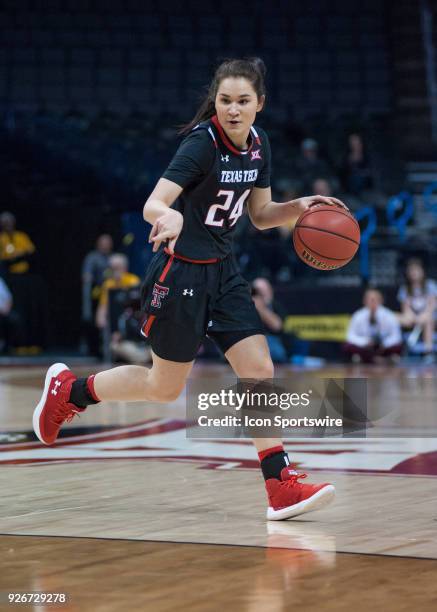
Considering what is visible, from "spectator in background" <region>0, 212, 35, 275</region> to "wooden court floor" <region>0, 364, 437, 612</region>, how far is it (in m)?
8.22

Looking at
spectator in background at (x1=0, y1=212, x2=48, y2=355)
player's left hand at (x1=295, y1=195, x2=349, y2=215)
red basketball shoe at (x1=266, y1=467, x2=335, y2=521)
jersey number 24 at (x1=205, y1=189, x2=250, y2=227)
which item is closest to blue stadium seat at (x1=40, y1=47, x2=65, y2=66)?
spectator in background at (x1=0, y1=212, x2=48, y2=355)

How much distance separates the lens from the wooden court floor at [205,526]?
2.84 metres

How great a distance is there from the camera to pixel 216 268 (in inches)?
171

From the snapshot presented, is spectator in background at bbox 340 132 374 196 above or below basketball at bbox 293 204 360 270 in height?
above

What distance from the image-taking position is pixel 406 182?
1716cm

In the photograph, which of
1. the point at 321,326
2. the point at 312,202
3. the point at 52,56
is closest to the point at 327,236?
the point at 312,202

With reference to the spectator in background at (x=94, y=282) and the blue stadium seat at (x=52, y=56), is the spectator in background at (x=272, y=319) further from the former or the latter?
the blue stadium seat at (x=52, y=56)

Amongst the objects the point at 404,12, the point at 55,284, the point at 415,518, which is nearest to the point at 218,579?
the point at 415,518

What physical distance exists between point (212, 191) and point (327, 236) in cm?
52

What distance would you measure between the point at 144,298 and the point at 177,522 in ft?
3.15

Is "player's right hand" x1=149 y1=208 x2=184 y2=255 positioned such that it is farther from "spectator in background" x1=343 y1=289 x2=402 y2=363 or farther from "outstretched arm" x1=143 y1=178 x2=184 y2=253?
"spectator in background" x1=343 y1=289 x2=402 y2=363

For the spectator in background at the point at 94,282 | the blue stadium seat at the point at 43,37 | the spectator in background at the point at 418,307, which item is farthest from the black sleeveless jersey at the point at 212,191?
the blue stadium seat at the point at 43,37

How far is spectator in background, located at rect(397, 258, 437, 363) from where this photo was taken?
1345 cm

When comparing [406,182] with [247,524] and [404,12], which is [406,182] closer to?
[404,12]
